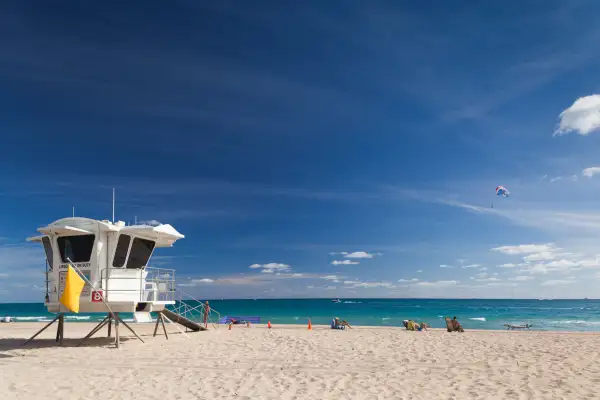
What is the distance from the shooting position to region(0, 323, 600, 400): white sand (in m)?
9.94

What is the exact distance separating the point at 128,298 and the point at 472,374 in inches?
487

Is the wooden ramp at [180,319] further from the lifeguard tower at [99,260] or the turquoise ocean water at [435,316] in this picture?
the lifeguard tower at [99,260]

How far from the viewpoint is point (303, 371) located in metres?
12.2

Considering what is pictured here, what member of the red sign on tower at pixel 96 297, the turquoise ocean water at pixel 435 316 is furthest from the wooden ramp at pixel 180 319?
the red sign on tower at pixel 96 297

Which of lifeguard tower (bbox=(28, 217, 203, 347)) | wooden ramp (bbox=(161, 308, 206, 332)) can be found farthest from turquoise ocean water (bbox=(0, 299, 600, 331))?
lifeguard tower (bbox=(28, 217, 203, 347))

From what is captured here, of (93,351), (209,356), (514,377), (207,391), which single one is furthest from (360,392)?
(93,351)

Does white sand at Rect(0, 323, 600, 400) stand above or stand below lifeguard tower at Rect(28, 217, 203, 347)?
below

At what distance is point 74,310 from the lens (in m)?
16.1

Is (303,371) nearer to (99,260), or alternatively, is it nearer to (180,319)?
(99,260)

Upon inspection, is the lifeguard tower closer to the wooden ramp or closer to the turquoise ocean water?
the wooden ramp

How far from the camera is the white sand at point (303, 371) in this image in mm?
9938

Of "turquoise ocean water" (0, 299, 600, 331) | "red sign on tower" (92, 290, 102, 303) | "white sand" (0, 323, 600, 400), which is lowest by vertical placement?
"turquoise ocean water" (0, 299, 600, 331)

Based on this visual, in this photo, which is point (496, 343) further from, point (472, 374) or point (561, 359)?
point (472, 374)

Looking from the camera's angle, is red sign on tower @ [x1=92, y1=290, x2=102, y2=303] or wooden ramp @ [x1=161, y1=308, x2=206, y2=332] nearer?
red sign on tower @ [x1=92, y1=290, x2=102, y2=303]
